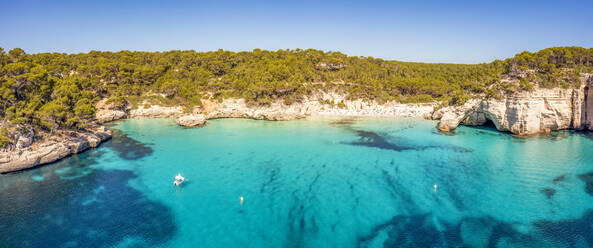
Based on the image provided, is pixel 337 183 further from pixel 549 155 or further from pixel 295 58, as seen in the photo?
pixel 295 58

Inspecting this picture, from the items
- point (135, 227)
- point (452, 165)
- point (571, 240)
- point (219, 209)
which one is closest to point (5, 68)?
point (135, 227)

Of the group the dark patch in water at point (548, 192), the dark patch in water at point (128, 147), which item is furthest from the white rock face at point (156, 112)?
the dark patch in water at point (548, 192)

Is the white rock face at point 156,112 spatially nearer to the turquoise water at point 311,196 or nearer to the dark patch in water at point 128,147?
the dark patch in water at point 128,147

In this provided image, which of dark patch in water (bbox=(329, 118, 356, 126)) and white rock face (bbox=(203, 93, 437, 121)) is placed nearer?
dark patch in water (bbox=(329, 118, 356, 126))

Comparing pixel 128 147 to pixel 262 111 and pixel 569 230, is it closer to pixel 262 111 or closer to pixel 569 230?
pixel 262 111

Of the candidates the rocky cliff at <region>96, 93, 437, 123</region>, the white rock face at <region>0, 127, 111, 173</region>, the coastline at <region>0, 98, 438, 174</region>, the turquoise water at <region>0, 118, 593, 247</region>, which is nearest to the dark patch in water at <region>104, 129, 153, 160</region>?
the turquoise water at <region>0, 118, 593, 247</region>

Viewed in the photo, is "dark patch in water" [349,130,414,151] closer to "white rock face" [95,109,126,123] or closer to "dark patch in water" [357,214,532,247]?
"dark patch in water" [357,214,532,247]
